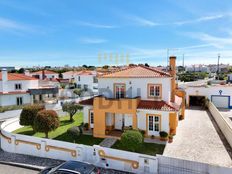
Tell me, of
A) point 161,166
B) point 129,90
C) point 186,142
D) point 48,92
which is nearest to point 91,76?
point 48,92

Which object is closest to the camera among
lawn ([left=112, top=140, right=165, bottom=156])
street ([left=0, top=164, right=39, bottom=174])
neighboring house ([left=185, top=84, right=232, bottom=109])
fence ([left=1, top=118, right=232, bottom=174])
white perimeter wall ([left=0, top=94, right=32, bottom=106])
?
fence ([left=1, top=118, right=232, bottom=174])

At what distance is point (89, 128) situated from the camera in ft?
79.8

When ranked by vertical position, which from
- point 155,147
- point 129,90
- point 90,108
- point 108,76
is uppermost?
point 108,76

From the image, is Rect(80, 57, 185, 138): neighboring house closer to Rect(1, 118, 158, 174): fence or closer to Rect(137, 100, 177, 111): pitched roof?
Rect(137, 100, 177, 111): pitched roof

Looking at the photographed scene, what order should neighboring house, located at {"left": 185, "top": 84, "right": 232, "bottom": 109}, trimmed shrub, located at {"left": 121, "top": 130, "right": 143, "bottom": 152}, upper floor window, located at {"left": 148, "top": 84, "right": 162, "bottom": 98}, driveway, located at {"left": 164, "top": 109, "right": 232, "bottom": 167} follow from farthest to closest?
1. neighboring house, located at {"left": 185, "top": 84, "right": 232, "bottom": 109}
2. upper floor window, located at {"left": 148, "top": 84, "right": 162, "bottom": 98}
3. driveway, located at {"left": 164, "top": 109, "right": 232, "bottom": 167}
4. trimmed shrub, located at {"left": 121, "top": 130, "right": 143, "bottom": 152}

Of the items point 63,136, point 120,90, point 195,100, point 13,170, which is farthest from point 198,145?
point 195,100

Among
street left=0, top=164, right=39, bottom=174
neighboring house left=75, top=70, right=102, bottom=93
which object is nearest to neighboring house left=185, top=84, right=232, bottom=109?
street left=0, top=164, right=39, bottom=174

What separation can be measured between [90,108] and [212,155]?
43.5 ft

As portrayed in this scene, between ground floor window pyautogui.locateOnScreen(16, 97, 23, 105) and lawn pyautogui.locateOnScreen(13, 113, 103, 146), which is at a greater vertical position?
ground floor window pyautogui.locateOnScreen(16, 97, 23, 105)

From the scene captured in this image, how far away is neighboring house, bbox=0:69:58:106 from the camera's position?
38781 millimetres

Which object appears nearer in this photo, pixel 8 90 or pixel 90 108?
pixel 90 108

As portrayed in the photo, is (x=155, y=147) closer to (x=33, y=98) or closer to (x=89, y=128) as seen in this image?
(x=89, y=128)

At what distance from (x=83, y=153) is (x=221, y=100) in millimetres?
32211

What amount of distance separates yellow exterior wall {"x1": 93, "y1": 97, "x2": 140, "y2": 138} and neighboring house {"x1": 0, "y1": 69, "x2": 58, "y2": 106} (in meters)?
24.0
